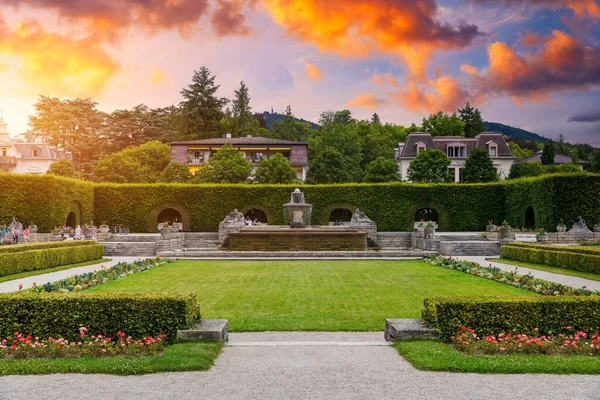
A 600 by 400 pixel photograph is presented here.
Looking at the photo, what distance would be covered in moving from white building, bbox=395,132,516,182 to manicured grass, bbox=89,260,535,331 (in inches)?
1872

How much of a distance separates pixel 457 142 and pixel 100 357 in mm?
66739

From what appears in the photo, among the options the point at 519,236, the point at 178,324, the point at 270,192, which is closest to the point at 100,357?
the point at 178,324

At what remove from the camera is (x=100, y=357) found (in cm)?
721

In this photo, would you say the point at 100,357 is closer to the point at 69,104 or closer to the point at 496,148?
the point at 496,148

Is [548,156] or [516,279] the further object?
[548,156]

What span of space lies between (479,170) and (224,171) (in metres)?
28.6

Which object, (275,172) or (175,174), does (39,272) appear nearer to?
(275,172)

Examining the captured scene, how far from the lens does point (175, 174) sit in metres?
52.8

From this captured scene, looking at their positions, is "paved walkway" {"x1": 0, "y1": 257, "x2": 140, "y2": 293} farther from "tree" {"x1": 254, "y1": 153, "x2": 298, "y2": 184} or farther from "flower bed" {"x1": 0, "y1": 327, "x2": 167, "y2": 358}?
"tree" {"x1": 254, "y1": 153, "x2": 298, "y2": 184}

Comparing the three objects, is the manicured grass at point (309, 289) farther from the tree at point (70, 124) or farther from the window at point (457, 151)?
the tree at point (70, 124)

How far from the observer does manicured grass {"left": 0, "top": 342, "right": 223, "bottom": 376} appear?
6527 millimetres

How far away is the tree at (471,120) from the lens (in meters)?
85.9

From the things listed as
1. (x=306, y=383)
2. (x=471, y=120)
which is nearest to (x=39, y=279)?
(x=306, y=383)

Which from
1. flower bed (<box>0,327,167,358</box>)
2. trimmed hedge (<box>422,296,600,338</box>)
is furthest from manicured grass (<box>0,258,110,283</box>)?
trimmed hedge (<box>422,296,600,338</box>)
